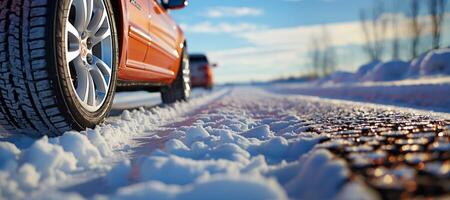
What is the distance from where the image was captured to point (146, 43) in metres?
3.85

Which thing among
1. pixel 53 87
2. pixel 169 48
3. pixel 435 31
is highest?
pixel 435 31

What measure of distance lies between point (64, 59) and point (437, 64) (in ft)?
52.8

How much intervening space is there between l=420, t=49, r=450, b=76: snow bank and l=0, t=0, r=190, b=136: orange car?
14.1m

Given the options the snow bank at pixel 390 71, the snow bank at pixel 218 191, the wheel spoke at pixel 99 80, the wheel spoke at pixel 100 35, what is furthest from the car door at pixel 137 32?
the snow bank at pixel 390 71

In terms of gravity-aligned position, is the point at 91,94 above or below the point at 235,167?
above

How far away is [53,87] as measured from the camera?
2.17 meters

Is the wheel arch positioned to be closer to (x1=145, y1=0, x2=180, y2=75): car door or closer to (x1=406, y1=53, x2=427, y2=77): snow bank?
(x1=145, y1=0, x2=180, y2=75): car door

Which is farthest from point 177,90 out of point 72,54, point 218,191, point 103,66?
point 218,191

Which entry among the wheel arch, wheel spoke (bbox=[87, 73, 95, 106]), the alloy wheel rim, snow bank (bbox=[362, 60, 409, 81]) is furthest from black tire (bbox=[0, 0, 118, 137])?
snow bank (bbox=[362, 60, 409, 81])

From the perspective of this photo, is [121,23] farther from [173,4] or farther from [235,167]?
[173,4]

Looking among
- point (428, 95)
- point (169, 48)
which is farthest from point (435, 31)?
point (169, 48)

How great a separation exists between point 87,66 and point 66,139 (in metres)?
0.86

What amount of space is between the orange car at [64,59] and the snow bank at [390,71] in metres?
17.5

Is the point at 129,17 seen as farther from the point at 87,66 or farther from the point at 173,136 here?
the point at 173,136
